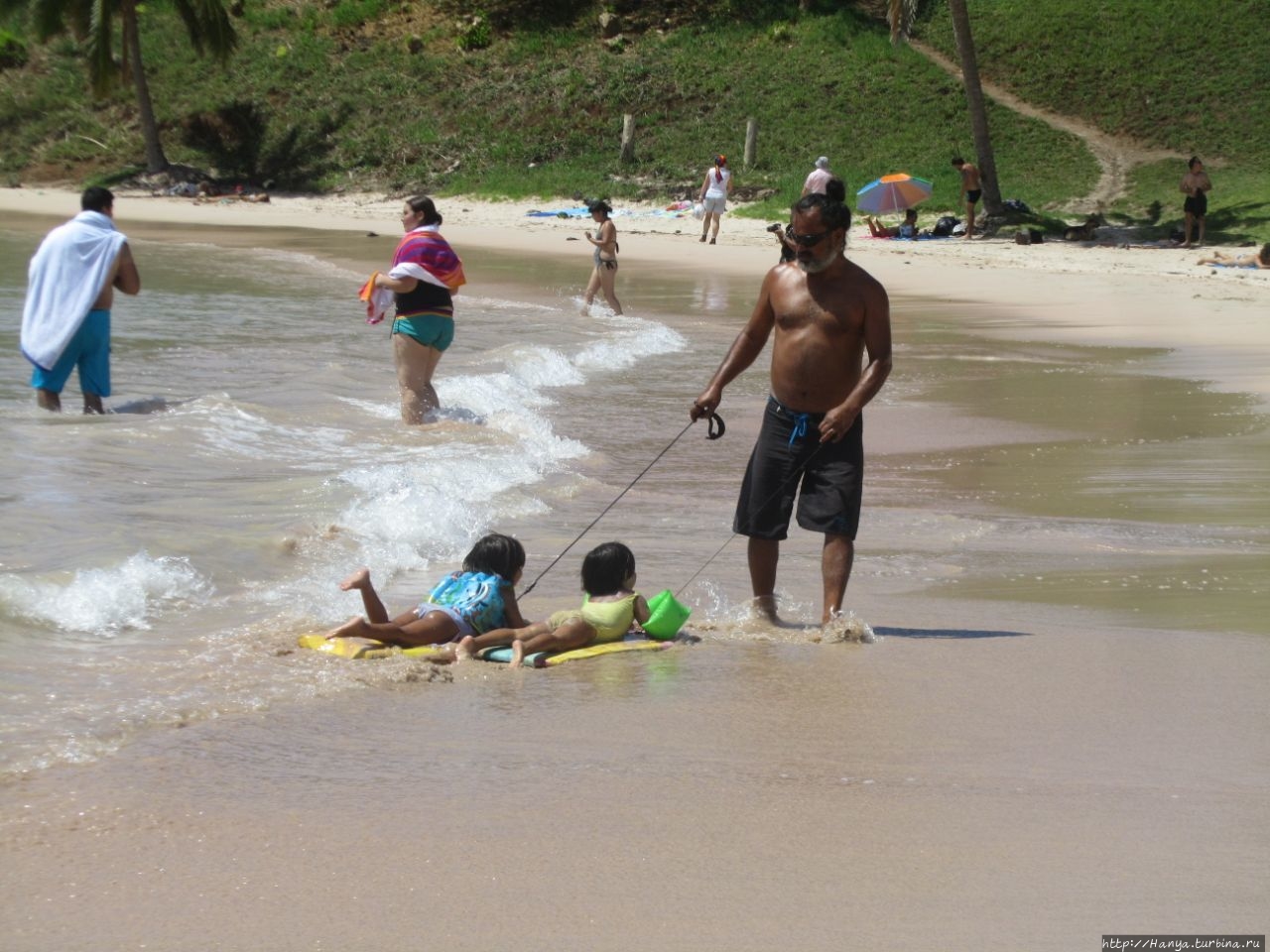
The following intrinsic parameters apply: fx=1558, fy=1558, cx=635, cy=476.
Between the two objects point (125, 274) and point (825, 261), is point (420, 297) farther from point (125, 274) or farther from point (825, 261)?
point (825, 261)

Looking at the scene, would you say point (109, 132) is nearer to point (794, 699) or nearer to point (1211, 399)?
point (1211, 399)

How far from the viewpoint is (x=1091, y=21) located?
36.0 meters

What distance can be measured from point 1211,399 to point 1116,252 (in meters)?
11.6

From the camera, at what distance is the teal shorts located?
9391 millimetres

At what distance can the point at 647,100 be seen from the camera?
3675 centimetres

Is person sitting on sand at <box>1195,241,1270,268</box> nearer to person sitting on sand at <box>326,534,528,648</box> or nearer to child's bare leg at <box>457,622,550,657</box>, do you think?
person sitting on sand at <box>326,534,528,648</box>

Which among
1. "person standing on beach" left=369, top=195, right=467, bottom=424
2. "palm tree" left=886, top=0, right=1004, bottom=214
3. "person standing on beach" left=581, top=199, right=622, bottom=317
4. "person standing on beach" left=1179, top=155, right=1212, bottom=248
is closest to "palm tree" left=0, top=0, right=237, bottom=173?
"palm tree" left=886, top=0, right=1004, bottom=214

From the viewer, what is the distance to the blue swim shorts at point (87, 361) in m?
9.45

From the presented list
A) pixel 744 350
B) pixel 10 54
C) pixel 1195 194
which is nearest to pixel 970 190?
pixel 1195 194

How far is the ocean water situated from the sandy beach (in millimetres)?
96

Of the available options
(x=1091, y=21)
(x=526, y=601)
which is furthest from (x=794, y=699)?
(x=1091, y=21)

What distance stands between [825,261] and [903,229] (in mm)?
20075

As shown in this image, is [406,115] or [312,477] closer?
[312,477]

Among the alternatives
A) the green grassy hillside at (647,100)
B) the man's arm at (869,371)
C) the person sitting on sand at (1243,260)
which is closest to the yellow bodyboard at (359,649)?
the man's arm at (869,371)
